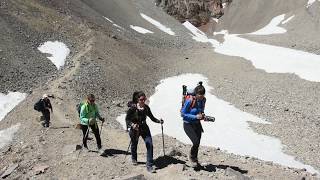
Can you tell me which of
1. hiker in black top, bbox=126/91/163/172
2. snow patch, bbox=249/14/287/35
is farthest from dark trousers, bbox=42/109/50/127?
snow patch, bbox=249/14/287/35

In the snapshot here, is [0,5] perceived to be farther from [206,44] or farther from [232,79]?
[206,44]

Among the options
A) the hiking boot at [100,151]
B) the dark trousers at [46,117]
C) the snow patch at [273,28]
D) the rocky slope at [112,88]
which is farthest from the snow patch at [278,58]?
the hiking boot at [100,151]

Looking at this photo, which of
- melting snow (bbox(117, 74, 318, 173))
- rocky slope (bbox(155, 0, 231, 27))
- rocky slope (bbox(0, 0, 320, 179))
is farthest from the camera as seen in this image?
rocky slope (bbox(155, 0, 231, 27))

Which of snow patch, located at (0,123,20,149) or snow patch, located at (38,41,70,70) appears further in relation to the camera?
snow patch, located at (38,41,70,70)

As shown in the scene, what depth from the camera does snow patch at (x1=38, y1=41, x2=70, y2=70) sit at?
149 ft

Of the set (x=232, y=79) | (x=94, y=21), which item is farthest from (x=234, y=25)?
(x=232, y=79)

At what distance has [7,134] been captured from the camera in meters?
26.2

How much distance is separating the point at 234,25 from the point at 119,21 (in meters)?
41.4

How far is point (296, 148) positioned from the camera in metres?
28.9

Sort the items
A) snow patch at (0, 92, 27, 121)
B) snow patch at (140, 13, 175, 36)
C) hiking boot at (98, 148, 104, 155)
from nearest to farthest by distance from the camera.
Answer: hiking boot at (98, 148, 104, 155) → snow patch at (0, 92, 27, 121) → snow patch at (140, 13, 175, 36)

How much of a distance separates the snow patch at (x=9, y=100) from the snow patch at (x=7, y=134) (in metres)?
8.19

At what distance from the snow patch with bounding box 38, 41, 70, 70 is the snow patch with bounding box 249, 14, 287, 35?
42.9 metres

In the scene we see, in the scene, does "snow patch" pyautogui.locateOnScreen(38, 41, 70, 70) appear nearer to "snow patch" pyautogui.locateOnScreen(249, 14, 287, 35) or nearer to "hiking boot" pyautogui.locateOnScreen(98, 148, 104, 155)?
"hiking boot" pyautogui.locateOnScreen(98, 148, 104, 155)

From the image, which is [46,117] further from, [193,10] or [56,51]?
[193,10]
